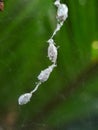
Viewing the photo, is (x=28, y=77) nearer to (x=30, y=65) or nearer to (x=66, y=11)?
(x=30, y=65)

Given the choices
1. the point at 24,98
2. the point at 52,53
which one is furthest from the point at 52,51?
the point at 24,98

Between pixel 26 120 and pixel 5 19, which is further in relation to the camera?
pixel 26 120

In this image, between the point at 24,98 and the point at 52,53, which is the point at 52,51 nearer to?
the point at 52,53

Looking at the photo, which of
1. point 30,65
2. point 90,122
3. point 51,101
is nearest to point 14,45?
point 30,65
